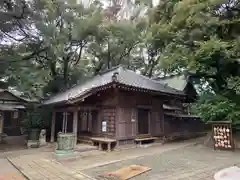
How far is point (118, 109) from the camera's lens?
10.2 meters

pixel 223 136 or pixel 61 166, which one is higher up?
Result: pixel 223 136

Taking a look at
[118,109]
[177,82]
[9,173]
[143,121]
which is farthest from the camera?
[177,82]

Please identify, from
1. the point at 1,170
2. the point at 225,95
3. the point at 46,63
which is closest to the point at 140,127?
the point at 225,95

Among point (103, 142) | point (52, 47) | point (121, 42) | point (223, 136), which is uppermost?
point (121, 42)

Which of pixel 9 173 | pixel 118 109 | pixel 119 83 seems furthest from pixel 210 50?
pixel 9 173

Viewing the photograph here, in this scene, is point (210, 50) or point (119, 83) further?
point (119, 83)

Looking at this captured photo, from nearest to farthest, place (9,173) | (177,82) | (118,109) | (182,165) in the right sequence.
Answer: (9,173), (182,165), (118,109), (177,82)

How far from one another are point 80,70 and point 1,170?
13.2 meters

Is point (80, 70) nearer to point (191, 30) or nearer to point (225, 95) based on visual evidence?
point (191, 30)

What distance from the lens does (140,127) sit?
11438 mm

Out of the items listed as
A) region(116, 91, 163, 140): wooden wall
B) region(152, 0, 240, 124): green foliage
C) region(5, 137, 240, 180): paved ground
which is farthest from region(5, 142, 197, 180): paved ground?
region(152, 0, 240, 124): green foliage

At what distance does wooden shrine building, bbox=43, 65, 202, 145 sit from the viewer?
9758 mm

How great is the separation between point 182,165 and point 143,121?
5.18 metres

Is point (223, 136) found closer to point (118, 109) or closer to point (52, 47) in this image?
point (118, 109)
